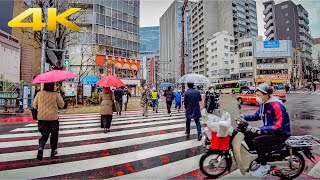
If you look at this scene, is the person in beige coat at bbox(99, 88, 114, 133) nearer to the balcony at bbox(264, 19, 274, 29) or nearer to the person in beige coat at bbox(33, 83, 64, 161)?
the person in beige coat at bbox(33, 83, 64, 161)

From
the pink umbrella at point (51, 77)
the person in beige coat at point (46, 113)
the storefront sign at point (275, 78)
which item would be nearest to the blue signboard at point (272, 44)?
the storefront sign at point (275, 78)

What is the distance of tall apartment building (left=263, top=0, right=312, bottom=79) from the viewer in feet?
242

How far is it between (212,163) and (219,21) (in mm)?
98719

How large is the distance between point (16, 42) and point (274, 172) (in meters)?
29.3

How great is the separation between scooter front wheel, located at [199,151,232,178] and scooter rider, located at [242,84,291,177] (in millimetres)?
514

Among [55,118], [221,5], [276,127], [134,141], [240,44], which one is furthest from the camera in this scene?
[221,5]

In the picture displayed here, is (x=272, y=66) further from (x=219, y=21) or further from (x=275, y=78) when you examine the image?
(x=219, y=21)

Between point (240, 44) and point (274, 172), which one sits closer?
point (274, 172)

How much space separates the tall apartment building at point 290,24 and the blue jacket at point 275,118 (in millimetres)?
83437

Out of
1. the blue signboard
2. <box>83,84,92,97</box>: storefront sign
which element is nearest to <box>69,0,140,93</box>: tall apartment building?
<box>83,84,92,97</box>: storefront sign

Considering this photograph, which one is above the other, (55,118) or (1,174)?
(55,118)

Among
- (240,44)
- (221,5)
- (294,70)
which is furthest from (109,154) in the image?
(221,5)

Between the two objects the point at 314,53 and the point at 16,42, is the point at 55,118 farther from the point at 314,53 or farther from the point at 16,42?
the point at 314,53

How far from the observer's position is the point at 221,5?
90.9 metres
